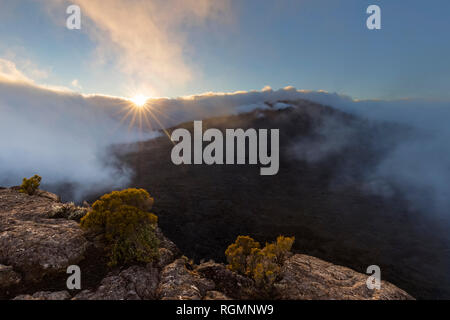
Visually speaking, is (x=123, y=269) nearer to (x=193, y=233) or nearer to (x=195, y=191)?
(x=193, y=233)

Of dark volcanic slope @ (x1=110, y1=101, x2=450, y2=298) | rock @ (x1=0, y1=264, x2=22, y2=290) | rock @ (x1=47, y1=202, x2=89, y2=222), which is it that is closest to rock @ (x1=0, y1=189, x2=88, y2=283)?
rock @ (x1=0, y1=264, x2=22, y2=290)

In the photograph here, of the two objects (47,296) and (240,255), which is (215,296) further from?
(47,296)

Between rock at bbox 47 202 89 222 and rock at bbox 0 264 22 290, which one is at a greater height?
rock at bbox 47 202 89 222

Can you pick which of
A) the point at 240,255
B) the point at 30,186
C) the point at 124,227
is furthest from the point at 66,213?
the point at 240,255

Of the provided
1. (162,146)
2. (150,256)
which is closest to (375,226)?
(150,256)

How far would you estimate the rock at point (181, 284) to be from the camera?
5.41 m

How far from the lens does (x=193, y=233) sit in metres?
28.1

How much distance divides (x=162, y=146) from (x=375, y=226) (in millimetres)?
85612

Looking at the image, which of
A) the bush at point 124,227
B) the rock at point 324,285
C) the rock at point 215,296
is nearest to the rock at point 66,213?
the bush at point 124,227

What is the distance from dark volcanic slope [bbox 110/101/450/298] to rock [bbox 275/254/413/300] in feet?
54.0

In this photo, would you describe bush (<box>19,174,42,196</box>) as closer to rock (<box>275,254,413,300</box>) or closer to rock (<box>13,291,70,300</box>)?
rock (<box>13,291,70,300</box>)

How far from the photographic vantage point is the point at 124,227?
6.47 meters

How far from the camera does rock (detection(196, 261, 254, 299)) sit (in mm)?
5836

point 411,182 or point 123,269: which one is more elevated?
point 123,269
